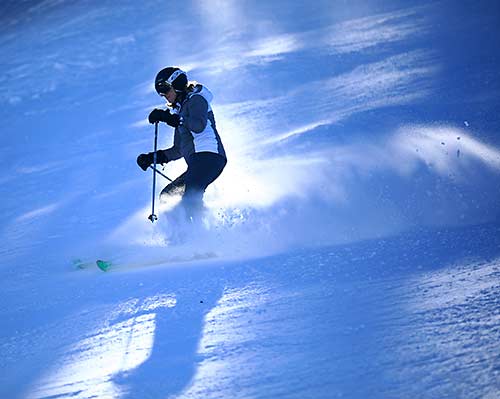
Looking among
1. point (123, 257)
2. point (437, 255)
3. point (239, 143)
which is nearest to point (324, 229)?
point (437, 255)

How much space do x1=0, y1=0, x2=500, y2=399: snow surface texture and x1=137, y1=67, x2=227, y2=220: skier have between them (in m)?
0.30

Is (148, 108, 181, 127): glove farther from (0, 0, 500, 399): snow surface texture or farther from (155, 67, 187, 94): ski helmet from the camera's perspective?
(0, 0, 500, 399): snow surface texture

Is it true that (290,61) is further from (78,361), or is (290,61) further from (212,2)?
(78,361)

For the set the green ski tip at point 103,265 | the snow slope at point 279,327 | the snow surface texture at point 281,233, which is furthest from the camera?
the green ski tip at point 103,265

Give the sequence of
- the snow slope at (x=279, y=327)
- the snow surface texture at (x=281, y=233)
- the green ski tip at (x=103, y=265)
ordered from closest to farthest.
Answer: the snow slope at (x=279, y=327)
the snow surface texture at (x=281, y=233)
the green ski tip at (x=103, y=265)

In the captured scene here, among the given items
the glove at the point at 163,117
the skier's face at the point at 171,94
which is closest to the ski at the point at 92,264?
the glove at the point at 163,117

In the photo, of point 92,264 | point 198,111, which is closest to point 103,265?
point 92,264

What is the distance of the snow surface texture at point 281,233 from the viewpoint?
3.29 meters

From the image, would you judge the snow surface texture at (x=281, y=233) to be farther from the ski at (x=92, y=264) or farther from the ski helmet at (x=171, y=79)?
the ski helmet at (x=171, y=79)

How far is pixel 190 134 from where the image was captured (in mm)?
5305

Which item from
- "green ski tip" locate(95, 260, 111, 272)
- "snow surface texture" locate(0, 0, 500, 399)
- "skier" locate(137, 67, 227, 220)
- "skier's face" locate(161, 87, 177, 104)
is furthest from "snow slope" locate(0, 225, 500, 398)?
"skier's face" locate(161, 87, 177, 104)

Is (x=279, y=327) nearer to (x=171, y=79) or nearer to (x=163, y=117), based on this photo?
(x=163, y=117)

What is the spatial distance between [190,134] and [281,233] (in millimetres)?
1120

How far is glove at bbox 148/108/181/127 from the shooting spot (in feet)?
16.5
